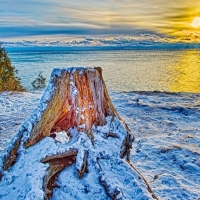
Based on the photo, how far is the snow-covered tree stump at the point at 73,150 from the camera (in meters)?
3.43

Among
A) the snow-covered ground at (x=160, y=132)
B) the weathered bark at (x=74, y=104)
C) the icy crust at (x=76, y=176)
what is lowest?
the snow-covered ground at (x=160, y=132)

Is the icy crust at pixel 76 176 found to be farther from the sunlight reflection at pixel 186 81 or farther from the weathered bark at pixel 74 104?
the sunlight reflection at pixel 186 81

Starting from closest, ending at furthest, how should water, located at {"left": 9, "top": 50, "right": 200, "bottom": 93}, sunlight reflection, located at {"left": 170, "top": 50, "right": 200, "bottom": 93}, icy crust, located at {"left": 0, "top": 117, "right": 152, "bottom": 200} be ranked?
icy crust, located at {"left": 0, "top": 117, "right": 152, "bottom": 200} < sunlight reflection, located at {"left": 170, "top": 50, "right": 200, "bottom": 93} < water, located at {"left": 9, "top": 50, "right": 200, "bottom": 93}

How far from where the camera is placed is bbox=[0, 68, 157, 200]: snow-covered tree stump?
3.43m

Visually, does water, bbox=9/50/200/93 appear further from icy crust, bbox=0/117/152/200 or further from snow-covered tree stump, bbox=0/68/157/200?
icy crust, bbox=0/117/152/200

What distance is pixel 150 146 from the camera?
6.43 m

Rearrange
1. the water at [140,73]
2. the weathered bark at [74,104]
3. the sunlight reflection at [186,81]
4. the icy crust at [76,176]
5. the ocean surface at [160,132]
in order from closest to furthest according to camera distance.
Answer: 1. the icy crust at [76,176]
2. the weathered bark at [74,104]
3. the ocean surface at [160,132]
4. the sunlight reflection at [186,81]
5. the water at [140,73]

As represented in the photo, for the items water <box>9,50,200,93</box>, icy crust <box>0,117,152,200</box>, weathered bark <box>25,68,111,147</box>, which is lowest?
water <box>9,50,200,93</box>

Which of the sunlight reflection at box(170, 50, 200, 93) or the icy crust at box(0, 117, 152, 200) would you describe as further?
the sunlight reflection at box(170, 50, 200, 93)

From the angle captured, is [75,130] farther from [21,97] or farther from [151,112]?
[21,97]

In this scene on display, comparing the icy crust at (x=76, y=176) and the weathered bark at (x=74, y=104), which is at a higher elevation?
the weathered bark at (x=74, y=104)

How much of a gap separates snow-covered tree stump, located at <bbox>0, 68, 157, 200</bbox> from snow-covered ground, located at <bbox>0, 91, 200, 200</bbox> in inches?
8.1

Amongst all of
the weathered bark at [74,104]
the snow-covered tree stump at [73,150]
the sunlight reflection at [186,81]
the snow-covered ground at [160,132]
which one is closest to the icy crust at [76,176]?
the snow-covered tree stump at [73,150]

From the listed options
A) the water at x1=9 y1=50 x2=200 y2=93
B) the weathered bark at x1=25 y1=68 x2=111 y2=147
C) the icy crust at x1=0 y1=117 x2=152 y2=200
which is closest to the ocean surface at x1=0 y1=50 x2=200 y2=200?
the icy crust at x1=0 y1=117 x2=152 y2=200
